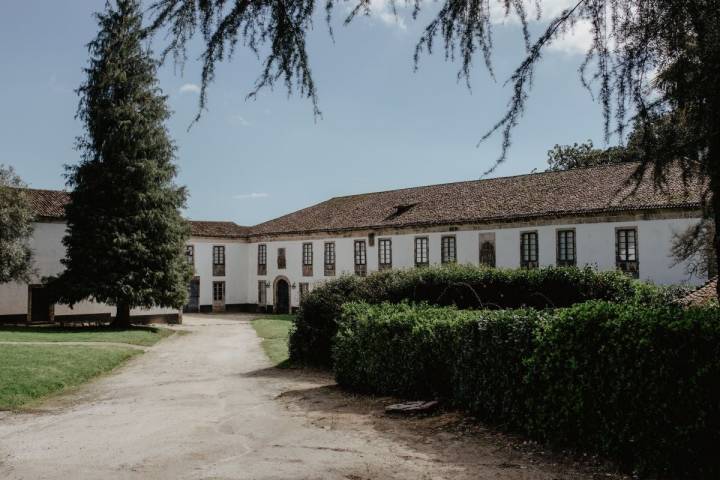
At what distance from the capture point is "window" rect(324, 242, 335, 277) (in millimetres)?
41000

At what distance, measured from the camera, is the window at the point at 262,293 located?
45688 millimetres

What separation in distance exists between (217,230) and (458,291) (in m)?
30.9

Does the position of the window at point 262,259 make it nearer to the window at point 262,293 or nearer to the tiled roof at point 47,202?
the window at point 262,293

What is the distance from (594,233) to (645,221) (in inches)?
92.0

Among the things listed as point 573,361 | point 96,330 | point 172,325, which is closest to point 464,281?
point 573,361

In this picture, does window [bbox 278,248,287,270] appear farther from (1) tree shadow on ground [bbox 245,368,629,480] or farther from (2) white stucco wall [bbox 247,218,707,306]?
(1) tree shadow on ground [bbox 245,368,629,480]

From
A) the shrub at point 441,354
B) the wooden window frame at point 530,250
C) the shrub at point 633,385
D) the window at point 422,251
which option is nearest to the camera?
the shrub at point 633,385

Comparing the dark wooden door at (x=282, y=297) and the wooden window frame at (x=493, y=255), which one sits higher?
the wooden window frame at (x=493, y=255)

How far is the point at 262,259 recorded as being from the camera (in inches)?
1807

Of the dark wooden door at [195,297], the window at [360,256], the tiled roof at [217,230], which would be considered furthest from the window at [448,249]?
the dark wooden door at [195,297]

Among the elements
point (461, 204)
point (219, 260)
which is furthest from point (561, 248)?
point (219, 260)

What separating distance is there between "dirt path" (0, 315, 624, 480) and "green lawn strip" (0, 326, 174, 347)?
9682mm

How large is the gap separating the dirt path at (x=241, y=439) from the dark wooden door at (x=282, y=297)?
3007cm

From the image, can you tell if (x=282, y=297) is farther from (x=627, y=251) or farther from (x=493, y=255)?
(x=627, y=251)
